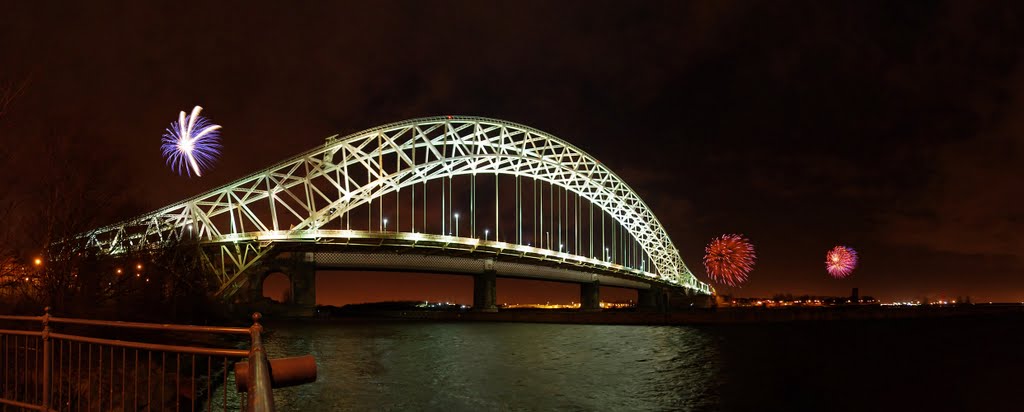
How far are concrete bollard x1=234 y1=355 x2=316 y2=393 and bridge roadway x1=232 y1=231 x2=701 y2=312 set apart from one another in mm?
56783

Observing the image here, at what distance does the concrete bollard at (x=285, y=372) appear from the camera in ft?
13.5

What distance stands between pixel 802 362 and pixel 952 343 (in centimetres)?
1675

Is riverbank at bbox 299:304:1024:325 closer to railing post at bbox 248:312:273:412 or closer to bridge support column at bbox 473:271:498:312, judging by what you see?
bridge support column at bbox 473:271:498:312

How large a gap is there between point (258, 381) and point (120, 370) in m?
13.0

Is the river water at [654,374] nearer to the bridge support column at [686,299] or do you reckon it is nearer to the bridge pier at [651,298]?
the bridge pier at [651,298]

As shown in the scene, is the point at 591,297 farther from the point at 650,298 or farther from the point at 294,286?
the point at 294,286

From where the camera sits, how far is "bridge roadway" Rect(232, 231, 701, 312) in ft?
197

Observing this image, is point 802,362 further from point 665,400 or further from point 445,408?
point 445,408

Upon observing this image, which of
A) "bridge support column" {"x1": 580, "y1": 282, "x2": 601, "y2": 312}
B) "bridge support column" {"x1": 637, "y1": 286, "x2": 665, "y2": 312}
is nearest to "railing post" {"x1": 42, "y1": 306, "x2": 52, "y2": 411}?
"bridge support column" {"x1": 580, "y1": 282, "x2": 601, "y2": 312}

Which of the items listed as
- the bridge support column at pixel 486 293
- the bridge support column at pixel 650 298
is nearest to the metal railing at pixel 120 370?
the bridge support column at pixel 486 293

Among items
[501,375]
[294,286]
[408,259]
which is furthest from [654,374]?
[408,259]

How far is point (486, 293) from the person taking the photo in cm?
7544

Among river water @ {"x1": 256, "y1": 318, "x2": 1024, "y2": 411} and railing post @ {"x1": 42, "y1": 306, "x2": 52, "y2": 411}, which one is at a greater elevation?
railing post @ {"x1": 42, "y1": 306, "x2": 52, "y2": 411}

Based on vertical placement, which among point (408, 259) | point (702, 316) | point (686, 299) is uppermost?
point (408, 259)
